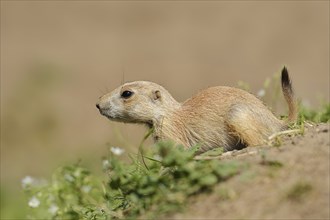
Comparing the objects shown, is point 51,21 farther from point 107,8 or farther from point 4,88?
point 4,88

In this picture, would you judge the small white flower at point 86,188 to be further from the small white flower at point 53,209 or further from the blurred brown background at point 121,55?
the blurred brown background at point 121,55

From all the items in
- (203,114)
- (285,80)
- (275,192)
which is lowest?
(275,192)

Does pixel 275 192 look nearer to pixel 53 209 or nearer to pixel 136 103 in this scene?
pixel 136 103

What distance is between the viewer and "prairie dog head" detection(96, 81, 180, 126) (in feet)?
24.8

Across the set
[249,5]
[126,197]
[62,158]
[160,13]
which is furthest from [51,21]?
[126,197]

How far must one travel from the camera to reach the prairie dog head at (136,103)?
7.56 metres

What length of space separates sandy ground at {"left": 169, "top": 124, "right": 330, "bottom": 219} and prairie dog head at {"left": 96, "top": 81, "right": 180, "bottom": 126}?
Result: 2.23 m

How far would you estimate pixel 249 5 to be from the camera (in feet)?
63.7

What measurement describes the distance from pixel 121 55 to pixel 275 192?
13.3 meters

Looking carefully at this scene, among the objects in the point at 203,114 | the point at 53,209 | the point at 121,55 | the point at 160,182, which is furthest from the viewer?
the point at 121,55

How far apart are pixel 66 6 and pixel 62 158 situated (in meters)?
9.05

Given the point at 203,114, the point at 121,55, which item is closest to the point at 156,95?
the point at 203,114

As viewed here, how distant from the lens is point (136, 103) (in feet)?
24.9

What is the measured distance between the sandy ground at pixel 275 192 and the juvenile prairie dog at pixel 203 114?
1.32 meters
